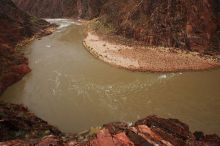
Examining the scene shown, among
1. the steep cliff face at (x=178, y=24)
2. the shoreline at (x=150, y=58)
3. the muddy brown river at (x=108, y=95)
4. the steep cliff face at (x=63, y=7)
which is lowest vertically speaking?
the muddy brown river at (x=108, y=95)

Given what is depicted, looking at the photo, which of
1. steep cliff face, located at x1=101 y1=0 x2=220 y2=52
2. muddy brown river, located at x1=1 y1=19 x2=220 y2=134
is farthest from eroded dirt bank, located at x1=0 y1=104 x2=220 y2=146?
steep cliff face, located at x1=101 y1=0 x2=220 y2=52

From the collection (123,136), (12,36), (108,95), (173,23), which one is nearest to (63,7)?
(12,36)

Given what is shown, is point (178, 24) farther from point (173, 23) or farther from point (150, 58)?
point (150, 58)

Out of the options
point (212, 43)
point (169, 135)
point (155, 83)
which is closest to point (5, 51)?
point (155, 83)

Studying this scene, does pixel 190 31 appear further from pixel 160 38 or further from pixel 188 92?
pixel 188 92

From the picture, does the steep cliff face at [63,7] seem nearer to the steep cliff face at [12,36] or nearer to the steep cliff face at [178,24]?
the steep cliff face at [12,36]

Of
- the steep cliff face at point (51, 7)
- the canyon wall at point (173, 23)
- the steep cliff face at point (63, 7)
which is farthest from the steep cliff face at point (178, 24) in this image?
the steep cliff face at point (51, 7)
